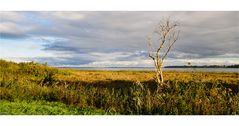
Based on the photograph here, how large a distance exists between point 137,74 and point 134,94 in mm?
268

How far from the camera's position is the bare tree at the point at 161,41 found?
8766mm

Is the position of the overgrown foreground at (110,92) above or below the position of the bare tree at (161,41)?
below

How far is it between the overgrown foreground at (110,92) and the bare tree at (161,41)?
0.56 feet

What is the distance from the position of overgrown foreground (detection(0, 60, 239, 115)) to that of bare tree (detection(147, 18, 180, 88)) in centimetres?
17

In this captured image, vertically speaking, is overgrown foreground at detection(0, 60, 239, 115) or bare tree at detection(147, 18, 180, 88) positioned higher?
bare tree at detection(147, 18, 180, 88)

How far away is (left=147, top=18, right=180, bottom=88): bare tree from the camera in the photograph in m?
8.77

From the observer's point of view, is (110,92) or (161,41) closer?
(161,41)

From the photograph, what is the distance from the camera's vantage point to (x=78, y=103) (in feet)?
29.7

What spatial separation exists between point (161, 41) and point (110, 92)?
98cm

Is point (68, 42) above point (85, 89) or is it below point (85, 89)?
above

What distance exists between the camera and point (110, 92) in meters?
9.03
